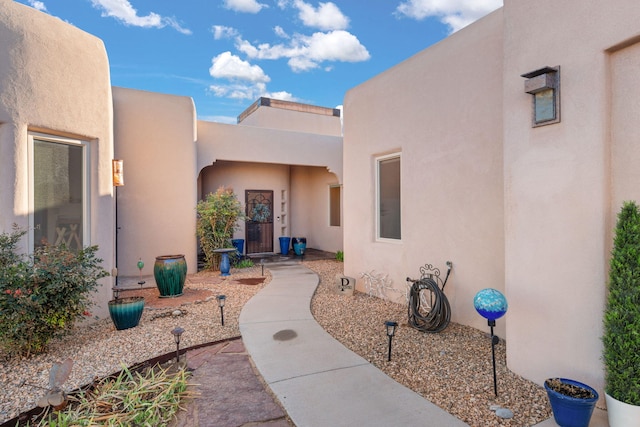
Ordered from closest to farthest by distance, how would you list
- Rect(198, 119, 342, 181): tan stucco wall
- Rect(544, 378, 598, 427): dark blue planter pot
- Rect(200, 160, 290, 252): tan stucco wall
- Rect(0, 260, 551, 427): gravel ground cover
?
Rect(544, 378, 598, 427): dark blue planter pot, Rect(0, 260, 551, 427): gravel ground cover, Rect(198, 119, 342, 181): tan stucco wall, Rect(200, 160, 290, 252): tan stucco wall

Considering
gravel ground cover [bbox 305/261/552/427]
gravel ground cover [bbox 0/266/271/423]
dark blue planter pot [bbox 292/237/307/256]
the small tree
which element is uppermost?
the small tree

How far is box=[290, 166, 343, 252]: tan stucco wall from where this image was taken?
13125 mm

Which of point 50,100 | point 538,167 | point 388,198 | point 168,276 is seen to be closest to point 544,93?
point 538,167

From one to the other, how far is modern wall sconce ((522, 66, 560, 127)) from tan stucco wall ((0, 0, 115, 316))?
5.89m

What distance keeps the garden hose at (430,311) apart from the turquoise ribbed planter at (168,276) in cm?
440

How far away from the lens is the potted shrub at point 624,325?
7.68ft

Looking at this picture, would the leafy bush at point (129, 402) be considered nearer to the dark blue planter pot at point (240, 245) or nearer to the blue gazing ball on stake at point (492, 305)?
the blue gazing ball on stake at point (492, 305)

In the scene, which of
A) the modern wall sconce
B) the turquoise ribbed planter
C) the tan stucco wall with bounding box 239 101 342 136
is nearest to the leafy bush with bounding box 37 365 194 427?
the turquoise ribbed planter

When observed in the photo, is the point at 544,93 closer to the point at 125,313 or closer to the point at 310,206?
the point at 125,313

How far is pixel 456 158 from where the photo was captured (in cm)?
488

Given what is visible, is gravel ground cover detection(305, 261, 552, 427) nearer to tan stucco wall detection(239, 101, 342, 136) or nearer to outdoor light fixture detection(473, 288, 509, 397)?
outdoor light fixture detection(473, 288, 509, 397)

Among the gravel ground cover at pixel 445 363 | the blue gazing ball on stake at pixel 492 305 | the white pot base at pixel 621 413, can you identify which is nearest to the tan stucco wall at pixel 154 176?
the gravel ground cover at pixel 445 363

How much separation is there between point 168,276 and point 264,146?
5.61 m

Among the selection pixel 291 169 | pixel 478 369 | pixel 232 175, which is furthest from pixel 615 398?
pixel 291 169
